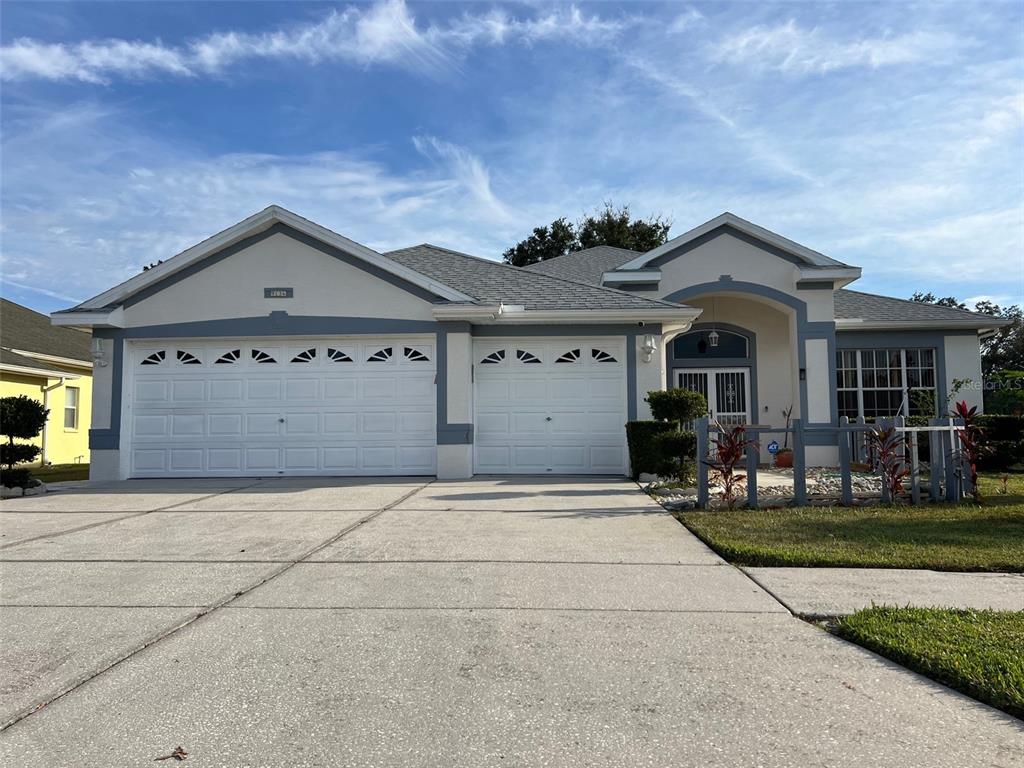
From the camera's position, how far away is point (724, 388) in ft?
54.7

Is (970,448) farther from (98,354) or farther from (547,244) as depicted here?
(547,244)

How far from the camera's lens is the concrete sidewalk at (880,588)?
4.69 metres

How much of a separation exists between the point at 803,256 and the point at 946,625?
12334mm

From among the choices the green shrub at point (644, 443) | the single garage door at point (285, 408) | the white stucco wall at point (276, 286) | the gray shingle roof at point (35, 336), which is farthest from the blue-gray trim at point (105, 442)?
the green shrub at point (644, 443)

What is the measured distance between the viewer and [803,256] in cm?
1520

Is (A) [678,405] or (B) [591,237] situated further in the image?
(B) [591,237]

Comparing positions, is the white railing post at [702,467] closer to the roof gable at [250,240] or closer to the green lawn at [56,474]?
the roof gable at [250,240]

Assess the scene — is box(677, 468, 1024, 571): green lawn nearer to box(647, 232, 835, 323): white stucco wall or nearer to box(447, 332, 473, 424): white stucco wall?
box(447, 332, 473, 424): white stucco wall

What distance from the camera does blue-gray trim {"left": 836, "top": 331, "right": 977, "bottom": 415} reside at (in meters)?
16.4

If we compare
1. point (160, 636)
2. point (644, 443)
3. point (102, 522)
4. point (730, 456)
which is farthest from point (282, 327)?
point (160, 636)

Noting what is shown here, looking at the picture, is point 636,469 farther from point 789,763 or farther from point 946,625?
point 789,763

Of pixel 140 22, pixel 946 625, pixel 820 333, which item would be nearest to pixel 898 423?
pixel 946 625

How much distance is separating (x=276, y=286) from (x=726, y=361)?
10062 mm

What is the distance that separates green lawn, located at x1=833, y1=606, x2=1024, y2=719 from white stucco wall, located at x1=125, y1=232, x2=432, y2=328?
9.62m
